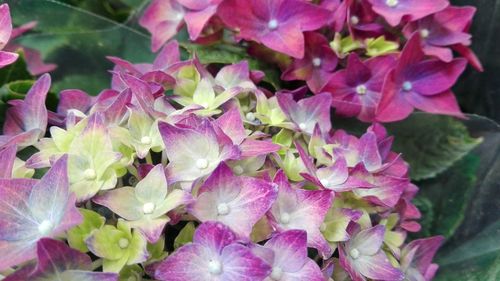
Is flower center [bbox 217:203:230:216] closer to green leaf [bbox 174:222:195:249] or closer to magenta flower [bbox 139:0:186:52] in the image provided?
green leaf [bbox 174:222:195:249]

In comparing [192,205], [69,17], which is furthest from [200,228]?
[69,17]

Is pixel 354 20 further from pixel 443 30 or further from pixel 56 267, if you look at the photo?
pixel 56 267

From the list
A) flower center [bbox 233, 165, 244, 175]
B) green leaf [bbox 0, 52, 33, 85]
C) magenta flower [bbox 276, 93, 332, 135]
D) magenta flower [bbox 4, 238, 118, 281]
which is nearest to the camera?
magenta flower [bbox 4, 238, 118, 281]

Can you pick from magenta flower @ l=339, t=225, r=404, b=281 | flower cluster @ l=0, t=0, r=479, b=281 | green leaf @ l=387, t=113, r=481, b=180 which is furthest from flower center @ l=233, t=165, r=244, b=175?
green leaf @ l=387, t=113, r=481, b=180

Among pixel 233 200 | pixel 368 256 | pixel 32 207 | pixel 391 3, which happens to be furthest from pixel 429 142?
pixel 32 207

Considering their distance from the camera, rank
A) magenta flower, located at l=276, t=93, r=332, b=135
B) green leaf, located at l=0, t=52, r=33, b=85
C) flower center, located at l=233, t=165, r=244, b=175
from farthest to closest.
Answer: green leaf, located at l=0, t=52, r=33, b=85, magenta flower, located at l=276, t=93, r=332, b=135, flower center, located at l=233, t=165, r=244, b=175

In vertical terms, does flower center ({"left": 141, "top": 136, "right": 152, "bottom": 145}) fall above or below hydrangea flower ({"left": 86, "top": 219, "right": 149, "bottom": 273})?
above

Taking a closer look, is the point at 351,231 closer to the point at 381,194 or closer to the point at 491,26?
the point at 381,194

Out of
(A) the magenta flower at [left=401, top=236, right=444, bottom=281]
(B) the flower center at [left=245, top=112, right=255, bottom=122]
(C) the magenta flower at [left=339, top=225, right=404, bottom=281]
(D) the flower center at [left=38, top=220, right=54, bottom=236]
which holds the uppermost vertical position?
(D) the flower center at [left=38, top=220, right=54, bottom=236]
